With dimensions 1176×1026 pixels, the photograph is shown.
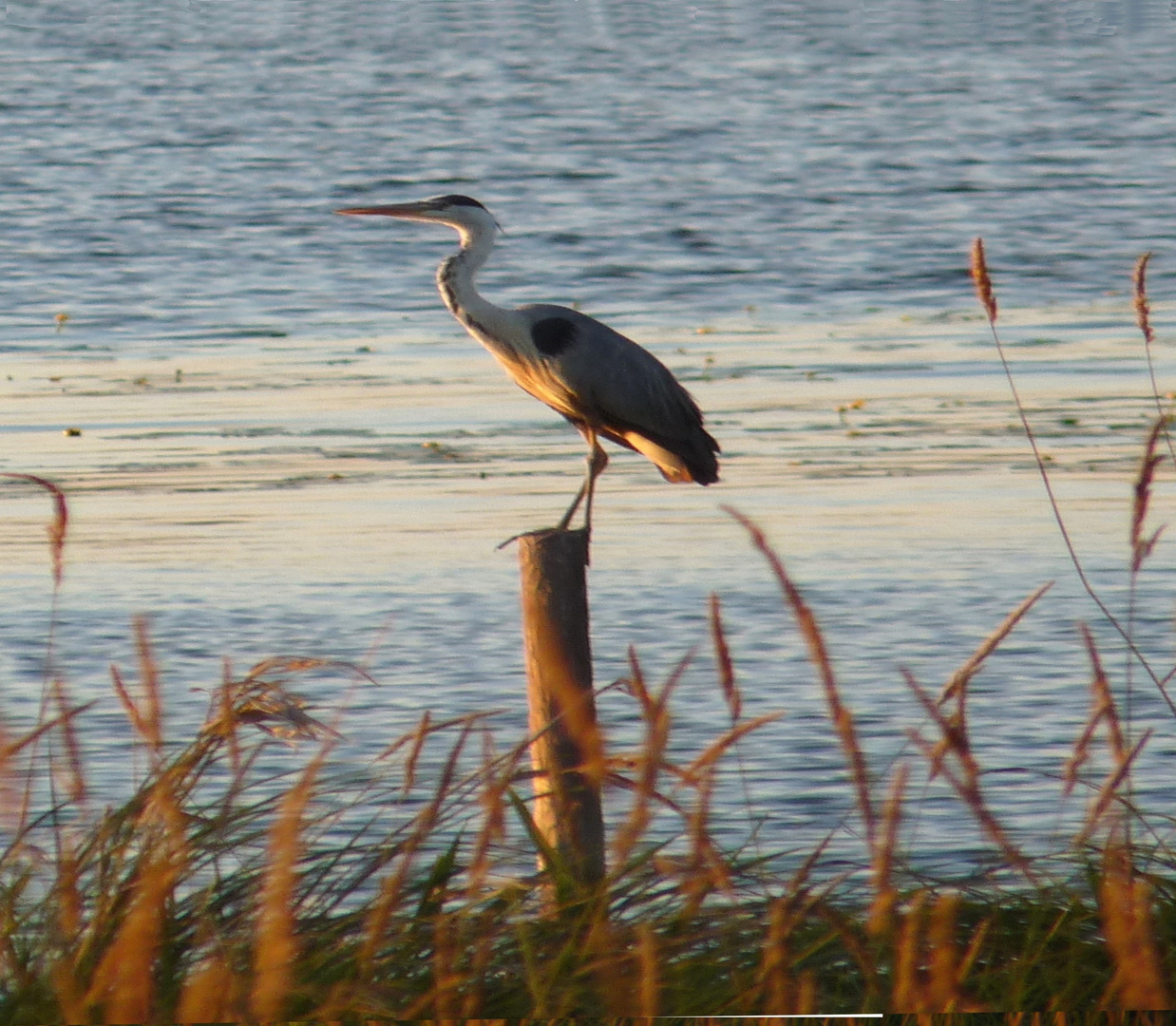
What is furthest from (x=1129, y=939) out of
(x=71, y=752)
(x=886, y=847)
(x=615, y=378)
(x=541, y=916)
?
(x=615, y=378)

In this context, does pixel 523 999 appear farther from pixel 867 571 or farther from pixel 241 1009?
pixel 867 571

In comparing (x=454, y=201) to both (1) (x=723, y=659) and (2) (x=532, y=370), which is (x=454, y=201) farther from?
(1) (x=723, y=659)

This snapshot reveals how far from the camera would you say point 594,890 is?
12.5ft

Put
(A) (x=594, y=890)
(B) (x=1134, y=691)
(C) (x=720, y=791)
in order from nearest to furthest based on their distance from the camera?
(A) (x=594, y=890), (C) (x=720, y=791), (B) (x=1134, y=691)

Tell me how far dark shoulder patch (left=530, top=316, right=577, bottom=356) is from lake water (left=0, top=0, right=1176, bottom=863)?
1.07 m

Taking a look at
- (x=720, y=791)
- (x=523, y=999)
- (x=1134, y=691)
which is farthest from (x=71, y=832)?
(x=1134, y=691)

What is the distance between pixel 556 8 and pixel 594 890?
5811mm

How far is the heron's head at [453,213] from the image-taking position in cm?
760

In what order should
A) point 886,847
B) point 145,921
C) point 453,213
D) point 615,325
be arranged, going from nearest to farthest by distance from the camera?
point 145,921 < point 886,847 < point 453,213 < point 615,325

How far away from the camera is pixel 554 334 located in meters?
7.38

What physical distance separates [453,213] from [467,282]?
30 cm

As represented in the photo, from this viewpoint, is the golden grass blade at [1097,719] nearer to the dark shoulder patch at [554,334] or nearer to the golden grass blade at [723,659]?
the golden grass blade at [723,659]

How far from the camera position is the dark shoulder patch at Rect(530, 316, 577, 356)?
7371 mm

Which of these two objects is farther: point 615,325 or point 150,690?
point 615,325
